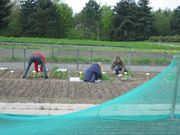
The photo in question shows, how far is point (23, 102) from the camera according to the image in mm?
8703

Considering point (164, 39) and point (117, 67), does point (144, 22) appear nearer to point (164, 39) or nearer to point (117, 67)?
point (164, 39)

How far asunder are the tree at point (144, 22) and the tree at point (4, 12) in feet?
76.6

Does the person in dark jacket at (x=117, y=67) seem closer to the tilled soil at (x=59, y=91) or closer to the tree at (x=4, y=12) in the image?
the tilled soil at (x=59, y=91)

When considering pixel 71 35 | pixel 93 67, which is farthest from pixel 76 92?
pixel 71 35

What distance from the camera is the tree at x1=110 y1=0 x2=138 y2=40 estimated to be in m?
68.8

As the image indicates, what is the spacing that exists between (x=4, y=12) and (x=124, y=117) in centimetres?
5876

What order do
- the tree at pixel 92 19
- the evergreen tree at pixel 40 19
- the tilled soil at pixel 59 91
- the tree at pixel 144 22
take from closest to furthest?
the tilled soil at pixel 59 91
the evergreen tree at pixel 40 19
the tree at pixel 144 22
the tree at pixel 92 19

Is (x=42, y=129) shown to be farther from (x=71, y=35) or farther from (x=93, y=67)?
(x=71, y=35)

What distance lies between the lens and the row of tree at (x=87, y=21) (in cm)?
6178

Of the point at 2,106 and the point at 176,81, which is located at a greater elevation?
the point at 176,81

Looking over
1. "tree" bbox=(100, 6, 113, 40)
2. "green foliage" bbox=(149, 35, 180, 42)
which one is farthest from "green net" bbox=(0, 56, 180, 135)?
"tree" bbox=(100, 6, 113, 40)

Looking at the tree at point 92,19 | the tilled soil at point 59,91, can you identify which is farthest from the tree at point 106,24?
the tilled soil at point 59,91

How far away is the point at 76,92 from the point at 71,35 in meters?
57.2

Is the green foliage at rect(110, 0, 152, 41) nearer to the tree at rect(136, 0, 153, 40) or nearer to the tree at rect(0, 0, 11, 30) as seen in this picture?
the tree at rect(136, 0, 153, 40)
